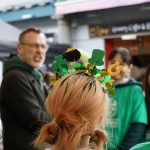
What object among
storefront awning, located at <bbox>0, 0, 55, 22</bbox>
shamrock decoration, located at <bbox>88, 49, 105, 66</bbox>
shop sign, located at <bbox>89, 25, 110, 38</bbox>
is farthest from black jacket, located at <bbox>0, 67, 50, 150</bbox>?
storefront awning, located at <bbox>0, 0, 55, 22</bbox>

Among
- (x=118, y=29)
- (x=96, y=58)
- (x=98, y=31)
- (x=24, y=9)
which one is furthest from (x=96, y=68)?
(x=24, y=9)

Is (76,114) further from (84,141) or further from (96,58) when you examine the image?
(96,58)

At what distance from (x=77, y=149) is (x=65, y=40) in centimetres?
557

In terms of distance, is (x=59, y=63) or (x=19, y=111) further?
(x=19, y=111)

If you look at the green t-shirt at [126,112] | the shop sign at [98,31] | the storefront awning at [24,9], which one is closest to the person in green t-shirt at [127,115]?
the green t-shirt at [126,112]

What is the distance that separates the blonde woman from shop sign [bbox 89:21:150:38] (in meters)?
4.89

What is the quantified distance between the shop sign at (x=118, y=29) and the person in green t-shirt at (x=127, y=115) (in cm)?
383

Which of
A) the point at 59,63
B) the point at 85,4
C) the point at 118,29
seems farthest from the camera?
the point at 85,4

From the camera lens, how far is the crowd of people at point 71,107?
1222 millimetres

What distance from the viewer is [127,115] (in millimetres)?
2211

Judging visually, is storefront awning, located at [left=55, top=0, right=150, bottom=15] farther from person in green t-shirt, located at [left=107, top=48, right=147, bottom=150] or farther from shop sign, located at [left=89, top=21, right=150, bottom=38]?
person in green t-shirt, located at [left=107, top=48, right=147, bottom=150]

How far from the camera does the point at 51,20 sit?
7.24 metres

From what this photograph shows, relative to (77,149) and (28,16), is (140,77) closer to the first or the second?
(28,16)

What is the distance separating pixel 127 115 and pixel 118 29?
421 cm
